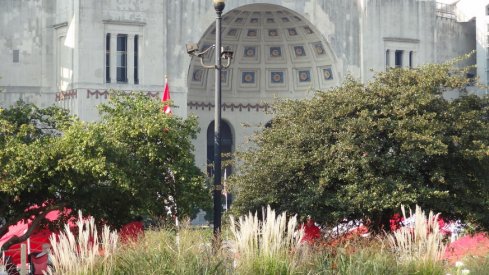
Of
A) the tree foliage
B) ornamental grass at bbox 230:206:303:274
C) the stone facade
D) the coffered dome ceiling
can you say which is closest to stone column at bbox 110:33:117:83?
the stone facade

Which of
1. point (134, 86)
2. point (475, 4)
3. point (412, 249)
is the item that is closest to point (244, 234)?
point (412, 249)

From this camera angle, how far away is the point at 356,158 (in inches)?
1328

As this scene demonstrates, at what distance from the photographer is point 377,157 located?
110ft

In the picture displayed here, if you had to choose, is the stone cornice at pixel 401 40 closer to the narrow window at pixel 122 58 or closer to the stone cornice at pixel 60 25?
the narrow window at pixel 122 58

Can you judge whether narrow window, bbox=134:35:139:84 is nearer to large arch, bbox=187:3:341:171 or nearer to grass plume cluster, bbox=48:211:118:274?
large arch, bbox=187:3:341:171

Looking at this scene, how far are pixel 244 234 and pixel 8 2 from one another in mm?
36918

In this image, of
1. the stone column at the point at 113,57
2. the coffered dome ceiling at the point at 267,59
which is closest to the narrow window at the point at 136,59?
the stone column at the point at 113,57

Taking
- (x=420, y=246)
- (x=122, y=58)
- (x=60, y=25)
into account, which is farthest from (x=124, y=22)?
(x=420, y=246)

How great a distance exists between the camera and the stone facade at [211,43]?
2074 inches

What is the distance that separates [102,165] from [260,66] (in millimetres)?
31576

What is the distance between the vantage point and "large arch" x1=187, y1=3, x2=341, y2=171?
188 feet

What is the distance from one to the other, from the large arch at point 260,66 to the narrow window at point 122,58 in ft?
12.8

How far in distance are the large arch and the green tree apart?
2150cm

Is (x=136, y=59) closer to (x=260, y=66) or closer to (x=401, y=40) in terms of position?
(x=260, y=66)
